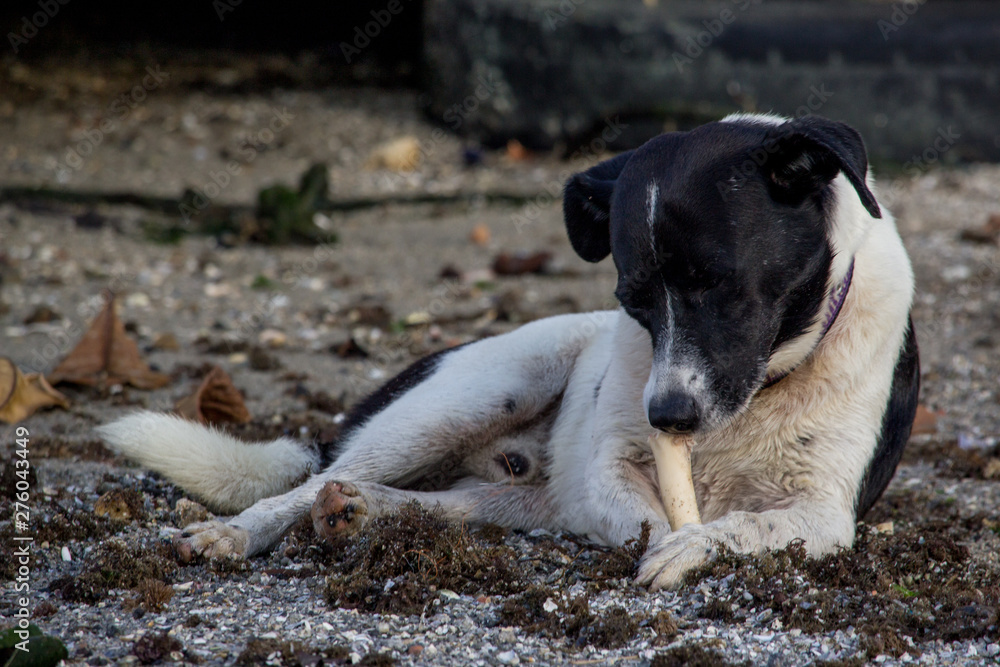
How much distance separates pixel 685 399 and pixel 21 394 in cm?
311

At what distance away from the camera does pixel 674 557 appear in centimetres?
260

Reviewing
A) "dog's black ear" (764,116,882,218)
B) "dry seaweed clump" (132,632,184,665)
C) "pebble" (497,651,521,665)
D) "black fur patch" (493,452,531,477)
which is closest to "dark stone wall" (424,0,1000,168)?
"black fur patch" (493,452,531,477)

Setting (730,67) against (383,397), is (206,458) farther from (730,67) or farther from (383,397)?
(730,67)

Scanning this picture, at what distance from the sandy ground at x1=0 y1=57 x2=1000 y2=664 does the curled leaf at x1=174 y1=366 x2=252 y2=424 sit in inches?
6.1

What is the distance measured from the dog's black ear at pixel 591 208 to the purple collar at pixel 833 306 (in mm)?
673

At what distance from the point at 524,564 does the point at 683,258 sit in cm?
97

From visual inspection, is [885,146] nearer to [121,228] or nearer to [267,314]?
[267,314]

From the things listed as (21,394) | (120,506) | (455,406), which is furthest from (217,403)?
(455,406)

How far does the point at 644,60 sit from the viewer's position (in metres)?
9.39

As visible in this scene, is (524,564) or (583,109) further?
(583,109)

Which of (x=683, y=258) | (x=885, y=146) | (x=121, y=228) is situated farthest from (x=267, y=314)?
(x=885, y=146)

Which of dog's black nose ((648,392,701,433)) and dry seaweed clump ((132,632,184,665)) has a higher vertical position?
dog's black nose ((648,392,701,433))

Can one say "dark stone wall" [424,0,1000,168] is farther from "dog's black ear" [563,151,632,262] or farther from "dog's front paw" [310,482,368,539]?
"dog's front paw" [310,482,368,539]

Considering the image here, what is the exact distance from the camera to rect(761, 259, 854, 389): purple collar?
2.92 meters
